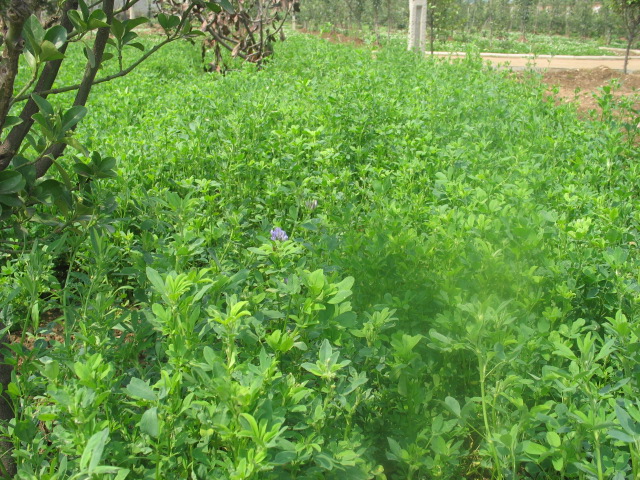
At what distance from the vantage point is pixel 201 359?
5.33ft

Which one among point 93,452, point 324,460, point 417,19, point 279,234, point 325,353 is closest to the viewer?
point 93,452

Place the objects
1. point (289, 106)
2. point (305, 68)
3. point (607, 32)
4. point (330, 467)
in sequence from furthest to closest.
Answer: point (607, 32)
point (305, 68)
point (289, 106)
point (330, 467)

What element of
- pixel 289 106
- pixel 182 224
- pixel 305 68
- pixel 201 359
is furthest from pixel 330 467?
pixel 305 68

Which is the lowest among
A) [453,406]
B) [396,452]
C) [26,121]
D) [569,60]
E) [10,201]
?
[569,60]

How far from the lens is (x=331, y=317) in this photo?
169 cm

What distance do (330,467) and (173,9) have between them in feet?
35.5

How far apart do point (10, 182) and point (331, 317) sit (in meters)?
0.98

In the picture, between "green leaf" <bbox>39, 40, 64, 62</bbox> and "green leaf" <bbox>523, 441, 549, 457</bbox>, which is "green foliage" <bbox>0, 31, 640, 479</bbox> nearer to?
"green leaf" <bbox>523, 441, 549, 457</bbox>

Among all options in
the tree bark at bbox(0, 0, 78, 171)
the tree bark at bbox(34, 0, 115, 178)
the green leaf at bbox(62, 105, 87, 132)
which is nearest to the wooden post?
the tree bark at bbox(34, 0, 115, 178)

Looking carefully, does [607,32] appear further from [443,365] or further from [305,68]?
[443,365]

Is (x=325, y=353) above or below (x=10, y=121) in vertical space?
below

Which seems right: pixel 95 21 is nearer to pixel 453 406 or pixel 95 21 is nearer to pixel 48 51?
pixel 48 51

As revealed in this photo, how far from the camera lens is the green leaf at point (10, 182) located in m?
1.68

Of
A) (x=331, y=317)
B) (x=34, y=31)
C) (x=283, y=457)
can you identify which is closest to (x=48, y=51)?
(x=34, y=31)
